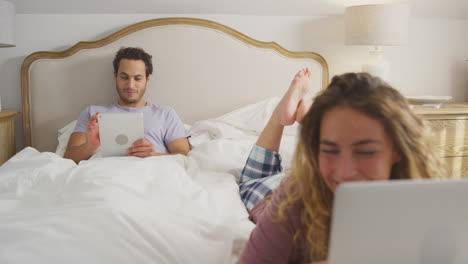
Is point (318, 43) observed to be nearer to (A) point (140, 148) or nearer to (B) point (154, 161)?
(A) point (140, 148)

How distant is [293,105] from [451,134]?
1128 millimetres

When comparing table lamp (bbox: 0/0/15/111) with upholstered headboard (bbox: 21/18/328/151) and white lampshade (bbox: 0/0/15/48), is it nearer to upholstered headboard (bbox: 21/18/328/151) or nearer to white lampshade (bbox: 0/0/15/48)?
white lampshade (bbox: 0/0/15/48)

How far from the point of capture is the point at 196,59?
246 cm

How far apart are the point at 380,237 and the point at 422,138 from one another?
1.10 feet

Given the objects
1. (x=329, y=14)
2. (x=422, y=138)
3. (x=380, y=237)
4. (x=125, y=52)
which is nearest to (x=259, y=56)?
(x=329, y=14)

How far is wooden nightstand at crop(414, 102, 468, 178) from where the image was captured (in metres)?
2.20

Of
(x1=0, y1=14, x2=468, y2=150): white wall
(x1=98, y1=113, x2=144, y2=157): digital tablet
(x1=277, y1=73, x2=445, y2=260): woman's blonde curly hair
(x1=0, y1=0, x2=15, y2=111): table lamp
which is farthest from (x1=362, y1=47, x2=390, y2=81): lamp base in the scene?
(x1=0, y1=0, x2=15, y2=111): table lamp

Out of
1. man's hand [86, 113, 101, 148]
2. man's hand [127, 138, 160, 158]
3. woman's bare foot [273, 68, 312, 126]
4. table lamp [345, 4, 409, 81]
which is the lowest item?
man's hand [127, 138, 160, 158]

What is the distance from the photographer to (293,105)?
1556mm

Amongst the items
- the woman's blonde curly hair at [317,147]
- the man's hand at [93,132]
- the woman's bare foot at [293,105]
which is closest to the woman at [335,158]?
the woman's blonde curly hair at [317,147]

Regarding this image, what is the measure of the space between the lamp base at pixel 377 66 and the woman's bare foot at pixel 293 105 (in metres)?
0.93

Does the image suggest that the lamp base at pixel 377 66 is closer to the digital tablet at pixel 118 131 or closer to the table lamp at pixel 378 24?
the table lamp at pixel 378 24

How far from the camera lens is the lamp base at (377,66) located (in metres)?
2.40

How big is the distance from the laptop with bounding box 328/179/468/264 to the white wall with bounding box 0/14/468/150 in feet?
6.98
